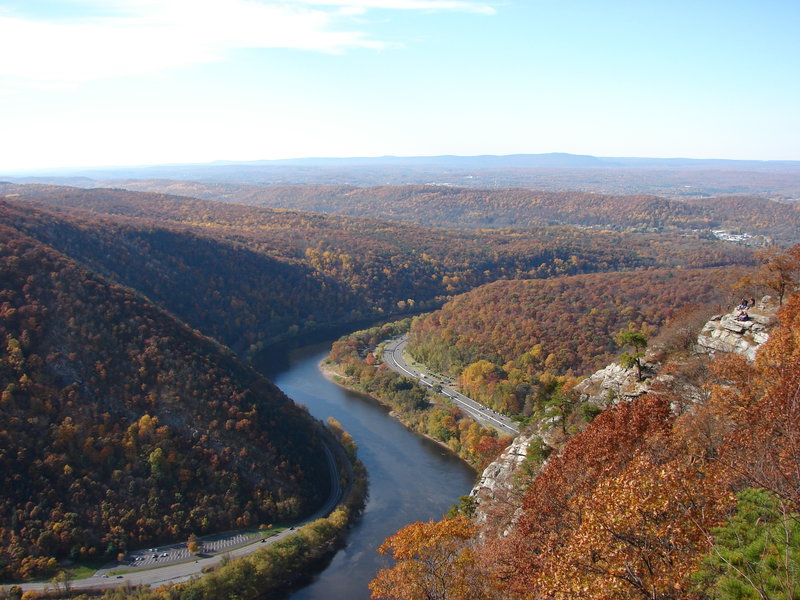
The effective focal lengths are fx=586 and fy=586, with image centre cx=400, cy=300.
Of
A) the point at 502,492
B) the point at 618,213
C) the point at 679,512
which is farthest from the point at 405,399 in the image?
the point at 618,213

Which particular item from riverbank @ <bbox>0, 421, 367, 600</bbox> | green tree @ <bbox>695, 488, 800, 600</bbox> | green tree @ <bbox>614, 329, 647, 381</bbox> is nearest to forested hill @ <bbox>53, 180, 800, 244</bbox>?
green tree @ <bbox>614, 329, 647, 381</bbox>

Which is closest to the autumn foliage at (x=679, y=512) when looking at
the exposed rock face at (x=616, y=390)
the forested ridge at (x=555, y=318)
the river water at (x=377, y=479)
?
the exposed rock face at (x=616, y=390)

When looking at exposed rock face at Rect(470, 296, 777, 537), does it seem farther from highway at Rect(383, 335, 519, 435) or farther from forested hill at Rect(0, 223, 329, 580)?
highway at Rect(383, 335, 519, 435)

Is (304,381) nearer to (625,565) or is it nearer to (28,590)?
(28,590)

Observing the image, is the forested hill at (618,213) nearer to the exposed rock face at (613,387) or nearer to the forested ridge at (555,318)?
the forested ridge at (555,318)

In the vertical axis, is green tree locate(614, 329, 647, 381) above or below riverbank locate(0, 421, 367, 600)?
above

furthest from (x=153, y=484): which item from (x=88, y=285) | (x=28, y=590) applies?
(x=88, y=285)

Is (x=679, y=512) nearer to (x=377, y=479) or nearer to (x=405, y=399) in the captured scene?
(x=377, y=479)
